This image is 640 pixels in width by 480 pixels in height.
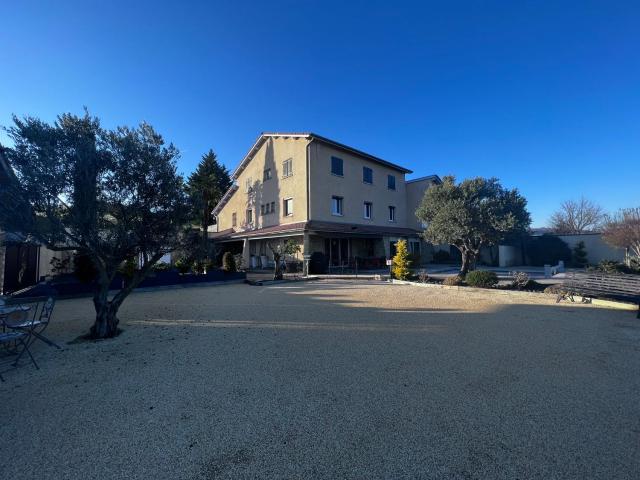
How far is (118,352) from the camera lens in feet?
16.7

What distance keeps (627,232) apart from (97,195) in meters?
25.3

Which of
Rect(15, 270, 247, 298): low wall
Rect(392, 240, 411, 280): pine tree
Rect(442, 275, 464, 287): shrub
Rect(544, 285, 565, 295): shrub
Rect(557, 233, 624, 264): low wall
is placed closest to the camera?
Rect(544, 285, 565, 295): shrub

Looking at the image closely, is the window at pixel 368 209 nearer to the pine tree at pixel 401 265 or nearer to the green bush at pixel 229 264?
the pine tree at pixel 401 265

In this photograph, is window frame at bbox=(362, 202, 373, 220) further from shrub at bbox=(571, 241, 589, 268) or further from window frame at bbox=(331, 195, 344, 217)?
shrub at bbox=(571, 241, 589, 268)

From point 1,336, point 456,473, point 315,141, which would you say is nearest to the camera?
point 456,473

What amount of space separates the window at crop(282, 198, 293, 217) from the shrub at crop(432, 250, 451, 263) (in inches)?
563

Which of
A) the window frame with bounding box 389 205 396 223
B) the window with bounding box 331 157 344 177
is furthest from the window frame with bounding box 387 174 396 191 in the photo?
the window with bounding box 331 157 344 177

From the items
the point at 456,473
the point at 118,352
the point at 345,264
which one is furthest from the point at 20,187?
the point at 345,264

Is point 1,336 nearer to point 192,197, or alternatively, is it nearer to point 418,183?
point 192,197

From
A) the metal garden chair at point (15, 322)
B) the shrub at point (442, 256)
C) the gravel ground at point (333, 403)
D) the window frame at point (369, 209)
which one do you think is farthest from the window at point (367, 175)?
the metal garden chair at point (15, 322)

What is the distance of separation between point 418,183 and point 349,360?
24.6 metres

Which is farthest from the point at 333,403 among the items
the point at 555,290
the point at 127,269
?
the point at 127,269

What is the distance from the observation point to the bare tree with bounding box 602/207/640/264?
56.6 feet

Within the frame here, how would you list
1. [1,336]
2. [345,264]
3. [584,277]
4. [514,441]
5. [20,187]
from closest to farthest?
1. [514,441]
2. [1,336]
3. [20,187]
4. [584,277]
5. [345,264]
